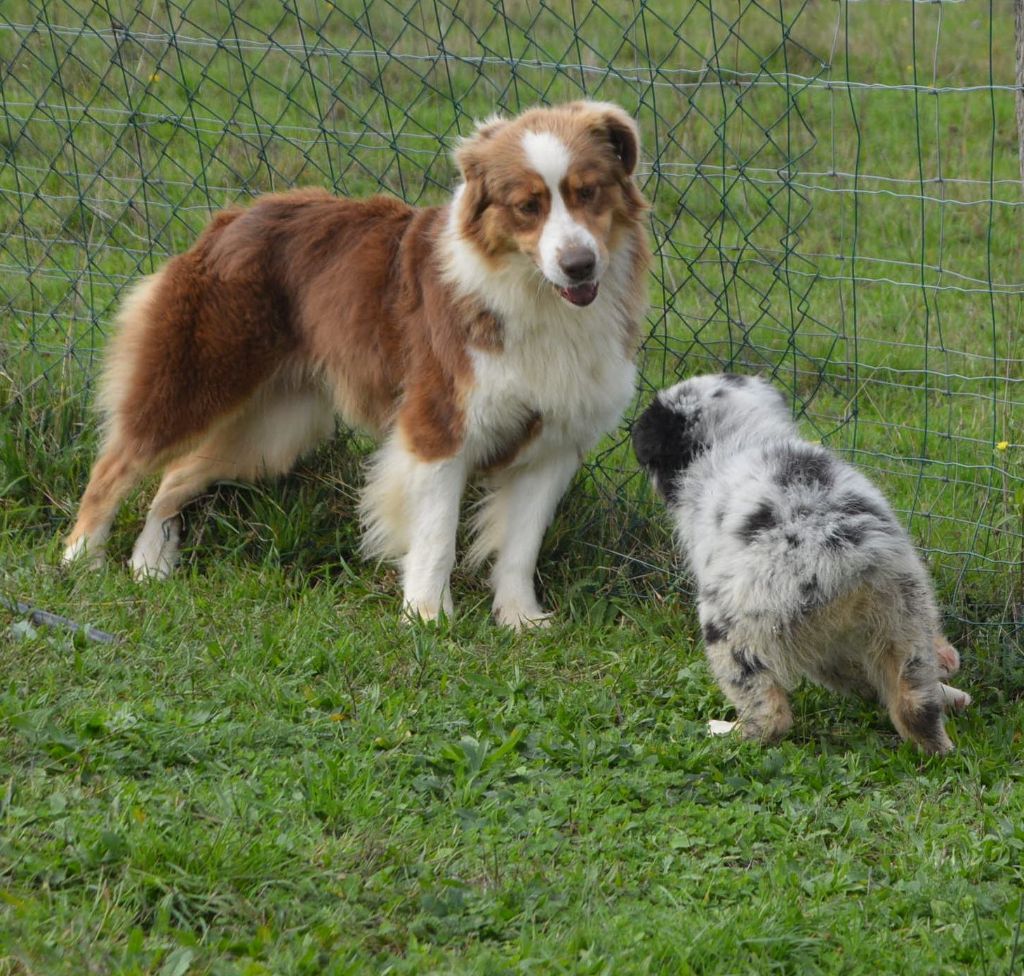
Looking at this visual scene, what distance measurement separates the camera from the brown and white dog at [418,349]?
477cm

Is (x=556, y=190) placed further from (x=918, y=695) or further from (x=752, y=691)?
(x=918, y=695)

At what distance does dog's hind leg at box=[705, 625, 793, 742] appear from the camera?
4.08 m

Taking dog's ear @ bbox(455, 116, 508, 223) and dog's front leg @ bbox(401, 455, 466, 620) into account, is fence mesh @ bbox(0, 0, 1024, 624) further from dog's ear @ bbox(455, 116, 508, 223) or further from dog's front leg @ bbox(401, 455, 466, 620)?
dog's front leg @ bbox(401, 455, 466, 620)

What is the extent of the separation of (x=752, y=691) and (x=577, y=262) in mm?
1466

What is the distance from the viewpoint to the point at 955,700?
14.6 ft

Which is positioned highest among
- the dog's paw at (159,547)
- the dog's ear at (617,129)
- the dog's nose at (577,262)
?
the dog's ear at (617,129)

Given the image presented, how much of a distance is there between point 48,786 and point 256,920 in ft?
2.41

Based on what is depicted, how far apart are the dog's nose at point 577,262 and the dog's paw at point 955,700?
1723 mm

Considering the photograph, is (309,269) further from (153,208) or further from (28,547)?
(153,208)

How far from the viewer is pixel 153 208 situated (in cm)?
778

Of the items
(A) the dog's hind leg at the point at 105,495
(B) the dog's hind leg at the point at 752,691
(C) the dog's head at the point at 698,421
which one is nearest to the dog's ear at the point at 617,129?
(C) the dog's head at the point at 698,421

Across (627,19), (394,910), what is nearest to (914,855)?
(394,910)

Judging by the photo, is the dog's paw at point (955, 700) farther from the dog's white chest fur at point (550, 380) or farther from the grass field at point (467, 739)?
the dog's white chest fur at point (550, 380)

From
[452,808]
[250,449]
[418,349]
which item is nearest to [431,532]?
[418,349]
